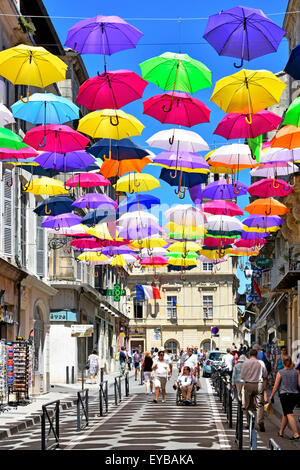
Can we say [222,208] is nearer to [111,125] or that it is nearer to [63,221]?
[63,221]

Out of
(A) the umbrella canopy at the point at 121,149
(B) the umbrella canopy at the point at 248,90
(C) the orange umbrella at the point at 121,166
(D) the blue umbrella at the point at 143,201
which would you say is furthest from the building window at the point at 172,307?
(B) the umbrella canopy at the point at 248,90

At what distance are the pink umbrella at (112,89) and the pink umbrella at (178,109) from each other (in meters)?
0.77

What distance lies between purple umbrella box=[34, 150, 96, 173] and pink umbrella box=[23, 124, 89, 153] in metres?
1.41

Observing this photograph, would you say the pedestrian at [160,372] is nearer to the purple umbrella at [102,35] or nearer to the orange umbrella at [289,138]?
the orange umbrella at [289,138]

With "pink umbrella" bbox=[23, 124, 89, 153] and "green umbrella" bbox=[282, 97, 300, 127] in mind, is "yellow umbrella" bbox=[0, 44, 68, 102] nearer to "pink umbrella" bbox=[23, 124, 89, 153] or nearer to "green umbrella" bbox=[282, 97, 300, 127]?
"pink umbrella" bbox=[23, 124, 89, 153]

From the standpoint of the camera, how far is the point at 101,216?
2569cm

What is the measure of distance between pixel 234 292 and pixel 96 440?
7865 centimetres

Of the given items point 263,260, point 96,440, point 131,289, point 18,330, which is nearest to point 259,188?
point 96,440

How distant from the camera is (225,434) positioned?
16953 millimetres

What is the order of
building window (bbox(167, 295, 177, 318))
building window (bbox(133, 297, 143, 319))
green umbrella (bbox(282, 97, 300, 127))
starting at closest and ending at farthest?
green umbrella (bbox(282, 97, 300, 127)) → building window (bbox(167, 295, 177, 318)) → building window (bbox(133, 297, 143, 319))

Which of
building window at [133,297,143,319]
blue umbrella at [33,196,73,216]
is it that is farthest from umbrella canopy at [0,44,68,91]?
building window at [133,297,143,319]

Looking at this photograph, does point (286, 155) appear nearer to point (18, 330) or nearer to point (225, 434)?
point (225, 434)

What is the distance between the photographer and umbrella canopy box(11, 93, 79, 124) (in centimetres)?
1744

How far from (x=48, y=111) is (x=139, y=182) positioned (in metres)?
5.54
